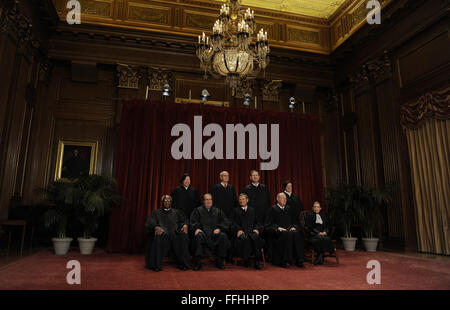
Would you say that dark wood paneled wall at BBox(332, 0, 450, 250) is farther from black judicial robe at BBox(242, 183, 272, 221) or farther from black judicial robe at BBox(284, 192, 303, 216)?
black judicial robe at BBox(242, 183, 272, 221)

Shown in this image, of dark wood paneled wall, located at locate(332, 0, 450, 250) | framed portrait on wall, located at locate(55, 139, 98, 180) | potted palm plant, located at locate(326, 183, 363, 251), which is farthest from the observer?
framed portrait on wall, located at locate(55, 139, 98, 180)

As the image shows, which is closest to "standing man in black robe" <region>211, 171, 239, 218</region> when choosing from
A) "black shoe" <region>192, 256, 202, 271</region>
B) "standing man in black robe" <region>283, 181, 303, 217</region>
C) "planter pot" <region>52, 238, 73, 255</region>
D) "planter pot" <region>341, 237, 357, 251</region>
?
"standing man in black robe" <region>283, 181, 303, 217</region>

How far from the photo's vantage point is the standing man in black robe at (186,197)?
16.4 feet

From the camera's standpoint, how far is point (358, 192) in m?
6.24

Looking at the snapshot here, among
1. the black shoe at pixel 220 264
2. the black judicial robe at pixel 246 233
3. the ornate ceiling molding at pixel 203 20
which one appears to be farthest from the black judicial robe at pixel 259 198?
the ornate ceiling molding at pixel 203 20

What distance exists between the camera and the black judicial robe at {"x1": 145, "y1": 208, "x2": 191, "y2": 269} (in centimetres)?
394

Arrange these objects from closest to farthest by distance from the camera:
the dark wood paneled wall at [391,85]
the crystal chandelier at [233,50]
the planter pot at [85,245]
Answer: the crystal chandelier at [233,50] → the planter pot at [85,245] → the dark wood paneled wall at [391,85]

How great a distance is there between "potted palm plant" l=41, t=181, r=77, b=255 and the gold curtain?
237 inches

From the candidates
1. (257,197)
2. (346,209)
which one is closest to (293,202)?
(257,197)

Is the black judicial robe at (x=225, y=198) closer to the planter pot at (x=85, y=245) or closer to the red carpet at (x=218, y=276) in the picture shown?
the red carpet at (x=218, y=276)

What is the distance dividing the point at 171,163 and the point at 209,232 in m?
1.59

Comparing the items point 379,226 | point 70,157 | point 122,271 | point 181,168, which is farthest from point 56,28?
point 379,226

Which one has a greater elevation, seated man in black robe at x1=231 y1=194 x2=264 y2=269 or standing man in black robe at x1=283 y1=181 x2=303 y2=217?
standing man in black robe at x1=283 y1=181 x2=303 y2=217

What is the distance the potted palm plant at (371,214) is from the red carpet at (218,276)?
1333 millimetres
